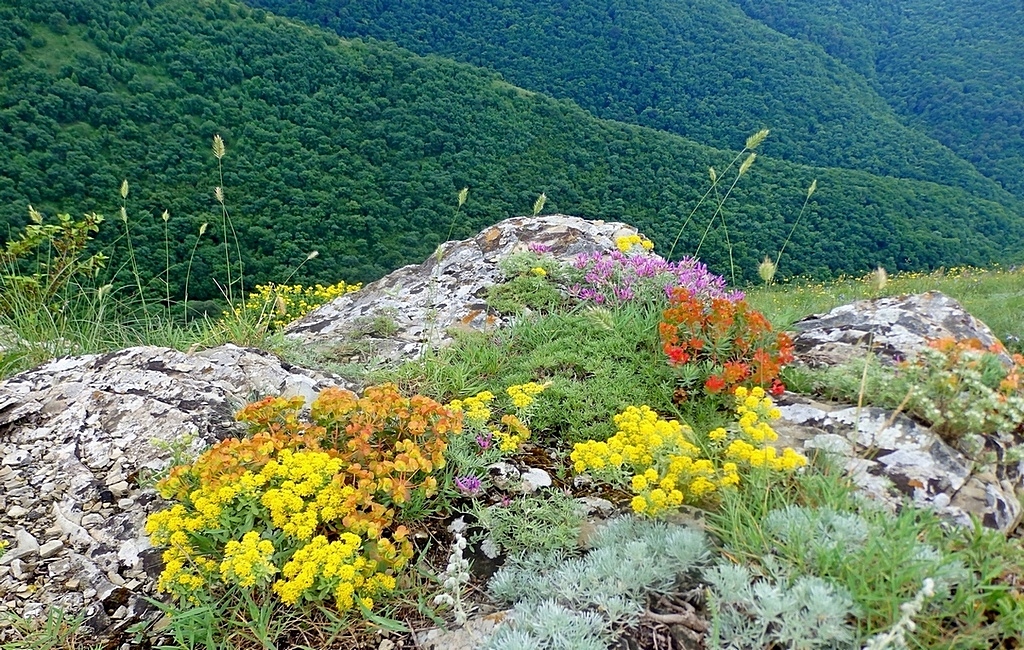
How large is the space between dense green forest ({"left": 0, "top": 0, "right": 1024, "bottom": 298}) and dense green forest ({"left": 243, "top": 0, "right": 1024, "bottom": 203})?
18.3 m

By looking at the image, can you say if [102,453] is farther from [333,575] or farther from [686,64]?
[686,64]

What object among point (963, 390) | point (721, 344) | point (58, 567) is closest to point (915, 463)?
point (963, 390)

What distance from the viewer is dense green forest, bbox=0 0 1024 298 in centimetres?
3250

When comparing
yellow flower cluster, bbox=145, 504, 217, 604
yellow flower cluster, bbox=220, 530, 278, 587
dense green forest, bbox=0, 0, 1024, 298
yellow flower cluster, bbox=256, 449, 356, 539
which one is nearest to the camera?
yellow flower cluster, bbox=220, 530, 278, 587

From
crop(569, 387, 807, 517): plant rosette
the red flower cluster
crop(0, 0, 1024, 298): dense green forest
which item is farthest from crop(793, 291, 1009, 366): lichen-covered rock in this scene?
crop(0, 0, 1024, 298): dense green forest

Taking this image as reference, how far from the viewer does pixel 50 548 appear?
2.68 m

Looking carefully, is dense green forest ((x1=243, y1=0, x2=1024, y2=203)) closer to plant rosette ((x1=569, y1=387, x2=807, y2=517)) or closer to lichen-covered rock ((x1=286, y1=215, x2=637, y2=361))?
lichen-covered rock ((x1=286, y1=215, x2=637, y2=361))

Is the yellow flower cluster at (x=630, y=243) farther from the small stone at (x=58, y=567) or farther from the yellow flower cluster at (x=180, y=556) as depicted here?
the small stone at (x=58, y=567)

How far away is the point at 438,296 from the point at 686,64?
83764mm

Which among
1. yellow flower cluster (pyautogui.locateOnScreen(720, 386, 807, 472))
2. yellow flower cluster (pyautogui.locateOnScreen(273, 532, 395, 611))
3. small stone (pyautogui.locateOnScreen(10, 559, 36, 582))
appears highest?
yellow flower cluster (pyautogui.locateOnScreen(720, 386, 807, 472))

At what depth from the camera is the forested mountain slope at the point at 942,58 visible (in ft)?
226

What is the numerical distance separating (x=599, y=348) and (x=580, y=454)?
57.3 inches

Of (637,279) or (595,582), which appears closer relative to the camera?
(595,582)

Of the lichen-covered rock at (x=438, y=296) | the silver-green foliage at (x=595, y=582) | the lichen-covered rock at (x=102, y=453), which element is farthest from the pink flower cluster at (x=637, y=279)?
the silver-green foliage at (x=595, y=582)
